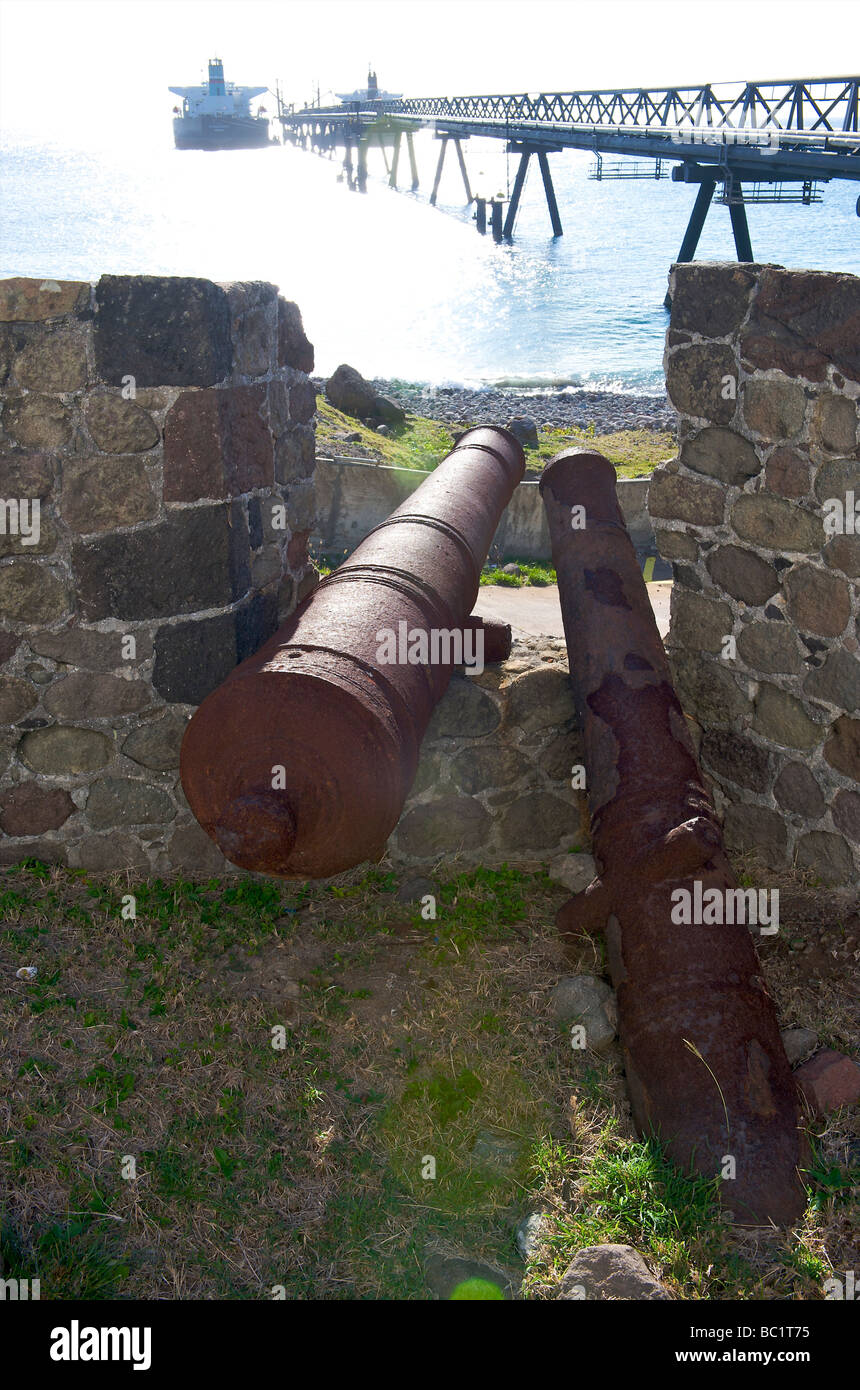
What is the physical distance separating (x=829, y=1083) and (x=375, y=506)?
9.13 m

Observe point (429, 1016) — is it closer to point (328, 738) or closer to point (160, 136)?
point (328, 738)

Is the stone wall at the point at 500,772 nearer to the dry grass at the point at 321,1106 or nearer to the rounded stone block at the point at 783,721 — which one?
the dry grass at the point at 321,1106

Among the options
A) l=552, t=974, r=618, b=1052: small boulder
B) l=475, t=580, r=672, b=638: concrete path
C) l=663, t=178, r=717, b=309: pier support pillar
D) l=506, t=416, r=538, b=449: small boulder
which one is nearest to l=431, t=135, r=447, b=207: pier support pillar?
l=663, t=178, r=717, b=309: pier support pillar

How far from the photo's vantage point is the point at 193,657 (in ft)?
15.9

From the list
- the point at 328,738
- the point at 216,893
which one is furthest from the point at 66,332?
the point at 216,893

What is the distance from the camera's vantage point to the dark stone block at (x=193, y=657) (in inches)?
189

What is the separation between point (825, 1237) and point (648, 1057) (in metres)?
0.73

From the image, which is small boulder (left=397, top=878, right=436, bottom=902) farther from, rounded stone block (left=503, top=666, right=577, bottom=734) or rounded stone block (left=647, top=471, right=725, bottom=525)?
rounded stone block (left=647, top=471, right=725, bottom=525)

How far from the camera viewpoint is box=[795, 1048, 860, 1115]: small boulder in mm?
3941

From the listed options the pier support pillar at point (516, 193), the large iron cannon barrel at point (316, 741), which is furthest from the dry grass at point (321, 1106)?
the pier support pillar at point (516, 193)

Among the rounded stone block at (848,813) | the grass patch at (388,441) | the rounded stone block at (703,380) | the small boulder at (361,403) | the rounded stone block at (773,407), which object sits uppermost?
the small boulder at (361,403)

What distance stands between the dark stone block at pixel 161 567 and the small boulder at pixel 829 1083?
3023mm

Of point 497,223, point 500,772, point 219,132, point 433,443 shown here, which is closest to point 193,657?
point 500,772

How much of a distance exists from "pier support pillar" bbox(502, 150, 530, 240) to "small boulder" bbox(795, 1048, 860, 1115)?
48.2 metres
